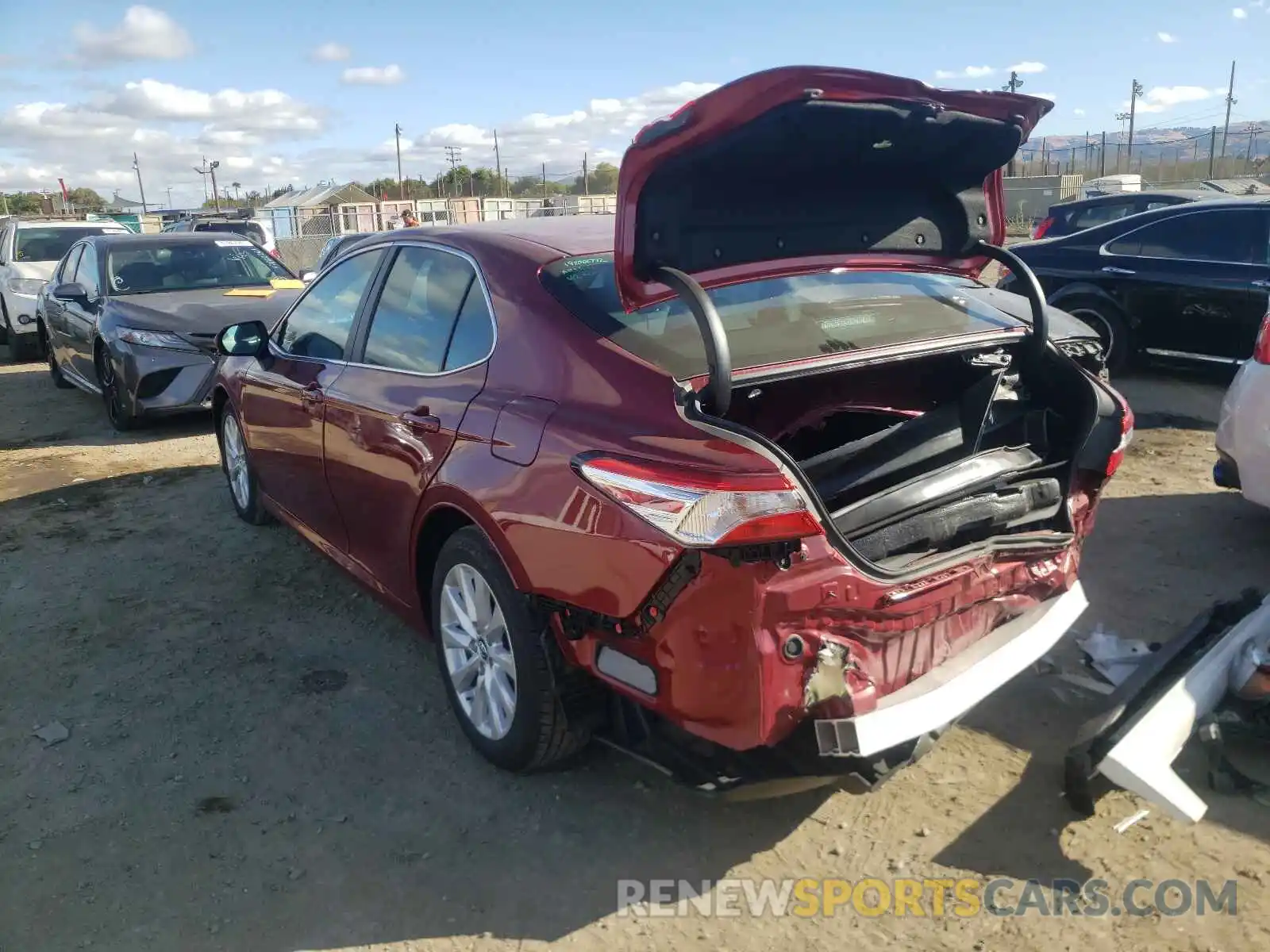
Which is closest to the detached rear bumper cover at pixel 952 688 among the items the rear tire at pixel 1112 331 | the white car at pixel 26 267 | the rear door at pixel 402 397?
the rear door at pixel 402 397

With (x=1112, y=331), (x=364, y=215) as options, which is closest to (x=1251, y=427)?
(x=1112, y=331)

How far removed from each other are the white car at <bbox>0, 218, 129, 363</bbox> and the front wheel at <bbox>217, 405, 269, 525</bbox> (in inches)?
331

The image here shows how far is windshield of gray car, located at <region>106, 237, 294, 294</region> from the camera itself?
28.5 feet

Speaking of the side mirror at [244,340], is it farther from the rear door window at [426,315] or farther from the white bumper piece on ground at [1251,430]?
the white bumper piece on ground at [1251,430]

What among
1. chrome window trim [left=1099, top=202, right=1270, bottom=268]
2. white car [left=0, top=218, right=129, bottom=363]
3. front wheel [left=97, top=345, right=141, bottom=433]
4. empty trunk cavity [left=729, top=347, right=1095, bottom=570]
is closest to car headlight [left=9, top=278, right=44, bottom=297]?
white car [left=0, top=218, right=129, bottom=363]

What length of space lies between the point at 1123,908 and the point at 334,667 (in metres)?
2.92

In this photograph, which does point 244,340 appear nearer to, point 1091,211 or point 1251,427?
point 1251,427

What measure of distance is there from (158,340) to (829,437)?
6.42 metres

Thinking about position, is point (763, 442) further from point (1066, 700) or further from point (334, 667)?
point (334, 667)

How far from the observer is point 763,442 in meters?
2.31

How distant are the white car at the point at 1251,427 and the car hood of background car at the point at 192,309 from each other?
262 inches

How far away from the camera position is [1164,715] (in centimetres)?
280

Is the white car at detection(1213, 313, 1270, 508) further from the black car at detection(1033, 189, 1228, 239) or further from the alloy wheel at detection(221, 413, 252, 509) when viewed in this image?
the black car at detection(1033, 189, 1228, 239)

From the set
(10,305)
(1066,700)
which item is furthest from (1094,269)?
(10,305)
